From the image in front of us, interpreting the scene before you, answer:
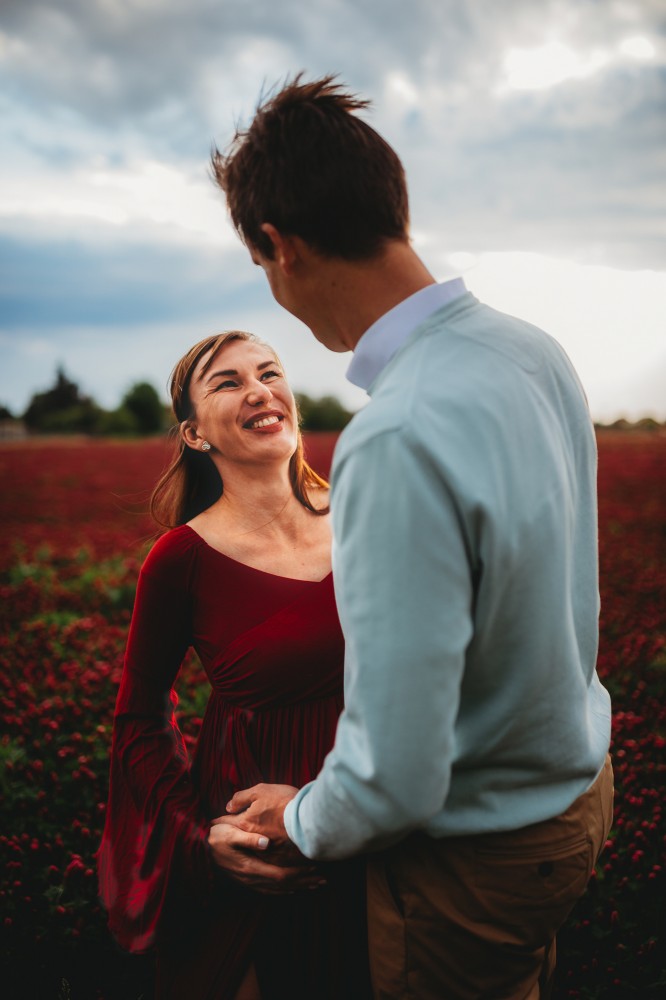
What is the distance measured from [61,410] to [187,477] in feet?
240

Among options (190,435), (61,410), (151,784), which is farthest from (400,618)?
(61,410)

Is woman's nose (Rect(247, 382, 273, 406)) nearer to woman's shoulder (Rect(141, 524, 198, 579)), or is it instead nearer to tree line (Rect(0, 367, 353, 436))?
woman's shoulder (Rect(141, 524, 198, 579))

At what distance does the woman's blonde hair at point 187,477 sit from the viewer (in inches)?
94.5

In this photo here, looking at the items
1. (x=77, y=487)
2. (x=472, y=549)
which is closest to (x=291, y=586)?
(x=472, y=549)

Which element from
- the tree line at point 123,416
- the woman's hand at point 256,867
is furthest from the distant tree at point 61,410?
the woman's hand at point 256,867

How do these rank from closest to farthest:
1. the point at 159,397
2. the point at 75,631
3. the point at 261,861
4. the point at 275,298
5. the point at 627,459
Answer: the point at 275,298
the point at 261,861
the point at 75,631
the point at 627,459
the point at 159,397

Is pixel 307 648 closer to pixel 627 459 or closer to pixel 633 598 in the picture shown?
pixel 633 598

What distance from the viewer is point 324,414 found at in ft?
145

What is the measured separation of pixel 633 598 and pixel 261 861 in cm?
533

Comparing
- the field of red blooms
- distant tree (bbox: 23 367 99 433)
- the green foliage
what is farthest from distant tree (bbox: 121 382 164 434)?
the field of red blooms

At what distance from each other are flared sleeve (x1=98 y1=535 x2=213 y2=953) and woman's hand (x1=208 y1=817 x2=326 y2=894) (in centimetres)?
19

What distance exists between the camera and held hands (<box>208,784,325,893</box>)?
1627mm

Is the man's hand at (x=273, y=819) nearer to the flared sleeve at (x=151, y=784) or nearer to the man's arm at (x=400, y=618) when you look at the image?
the flared sleeve at (x=151, y=784)

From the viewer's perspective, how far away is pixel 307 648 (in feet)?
6.65
